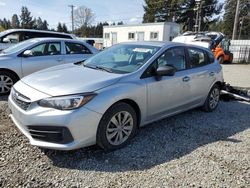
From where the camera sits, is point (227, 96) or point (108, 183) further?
point (227, 96)

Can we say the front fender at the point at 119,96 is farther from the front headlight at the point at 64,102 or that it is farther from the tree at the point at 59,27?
the tree at the point at 59,27

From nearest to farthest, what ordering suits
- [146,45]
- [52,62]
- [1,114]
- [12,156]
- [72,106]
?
[72,106] → [12,156] → [146,45] → [1,114] → [52,62]

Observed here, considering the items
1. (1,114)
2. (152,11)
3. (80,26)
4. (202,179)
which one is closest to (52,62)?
(1,114)

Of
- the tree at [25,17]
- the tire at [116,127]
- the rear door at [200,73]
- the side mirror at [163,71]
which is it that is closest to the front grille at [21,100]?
the tire at [116,127]

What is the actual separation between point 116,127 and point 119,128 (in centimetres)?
6

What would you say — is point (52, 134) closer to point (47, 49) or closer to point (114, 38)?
point (47, 49)

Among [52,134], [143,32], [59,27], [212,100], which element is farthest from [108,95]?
[59,27]

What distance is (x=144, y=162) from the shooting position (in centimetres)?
320

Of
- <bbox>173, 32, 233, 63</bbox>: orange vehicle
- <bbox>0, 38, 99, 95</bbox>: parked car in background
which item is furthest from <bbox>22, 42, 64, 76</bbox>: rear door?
<bbox>173, 32, 233, 63</bbox>: orange vehicle

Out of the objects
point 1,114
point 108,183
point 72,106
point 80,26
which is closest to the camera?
point 108,183

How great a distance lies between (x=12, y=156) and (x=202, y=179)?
2.40 metres

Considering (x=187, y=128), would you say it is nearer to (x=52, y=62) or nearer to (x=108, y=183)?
(x=108, y=183)

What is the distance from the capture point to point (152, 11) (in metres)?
49.8

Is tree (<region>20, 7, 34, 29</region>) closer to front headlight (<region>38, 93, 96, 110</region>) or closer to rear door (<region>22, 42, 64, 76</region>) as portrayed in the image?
rear door (<region>22, 42, 64, 76</region>)
